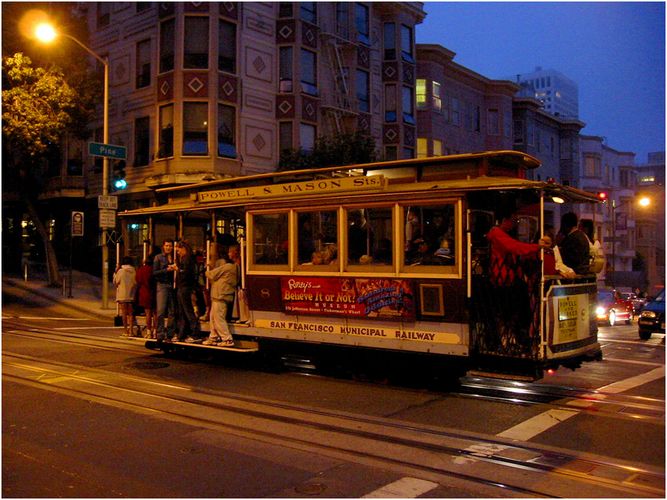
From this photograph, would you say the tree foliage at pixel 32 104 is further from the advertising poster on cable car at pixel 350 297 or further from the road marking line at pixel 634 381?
the road marking line at pixel 634 381

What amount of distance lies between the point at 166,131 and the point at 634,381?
20263 mm

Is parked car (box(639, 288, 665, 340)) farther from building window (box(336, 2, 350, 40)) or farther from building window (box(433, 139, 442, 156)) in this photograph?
building window (box(433, 139, 442, 156))

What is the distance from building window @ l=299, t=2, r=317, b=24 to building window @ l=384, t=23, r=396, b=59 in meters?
5.56

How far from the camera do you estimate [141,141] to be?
26500 millimetres

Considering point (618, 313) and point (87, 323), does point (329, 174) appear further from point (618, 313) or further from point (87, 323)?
point (618, 313)

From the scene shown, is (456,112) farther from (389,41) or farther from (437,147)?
(389,41)

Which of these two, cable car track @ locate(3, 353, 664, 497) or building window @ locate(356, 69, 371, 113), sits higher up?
building window @ locate(356, 69, 371, 113)

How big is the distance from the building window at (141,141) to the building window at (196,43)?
10.4ft

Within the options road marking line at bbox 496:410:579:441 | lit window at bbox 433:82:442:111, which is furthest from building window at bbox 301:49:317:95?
road marking line at bbox 496:410:579:441

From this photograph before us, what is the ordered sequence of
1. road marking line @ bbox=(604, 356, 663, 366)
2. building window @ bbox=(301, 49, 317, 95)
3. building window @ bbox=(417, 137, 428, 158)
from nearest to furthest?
road marking line @ bbox=(604, 356, 663, 366) < building window @ bbox=(301, 49, 317, 95) < building window @ bbox=(417, 137, 428, 158)

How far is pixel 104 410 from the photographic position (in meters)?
7.70

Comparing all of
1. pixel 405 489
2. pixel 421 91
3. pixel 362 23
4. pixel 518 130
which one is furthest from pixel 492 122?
pixel 405 489

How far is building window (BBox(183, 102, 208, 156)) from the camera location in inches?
976

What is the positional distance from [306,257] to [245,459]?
13.9 ft
